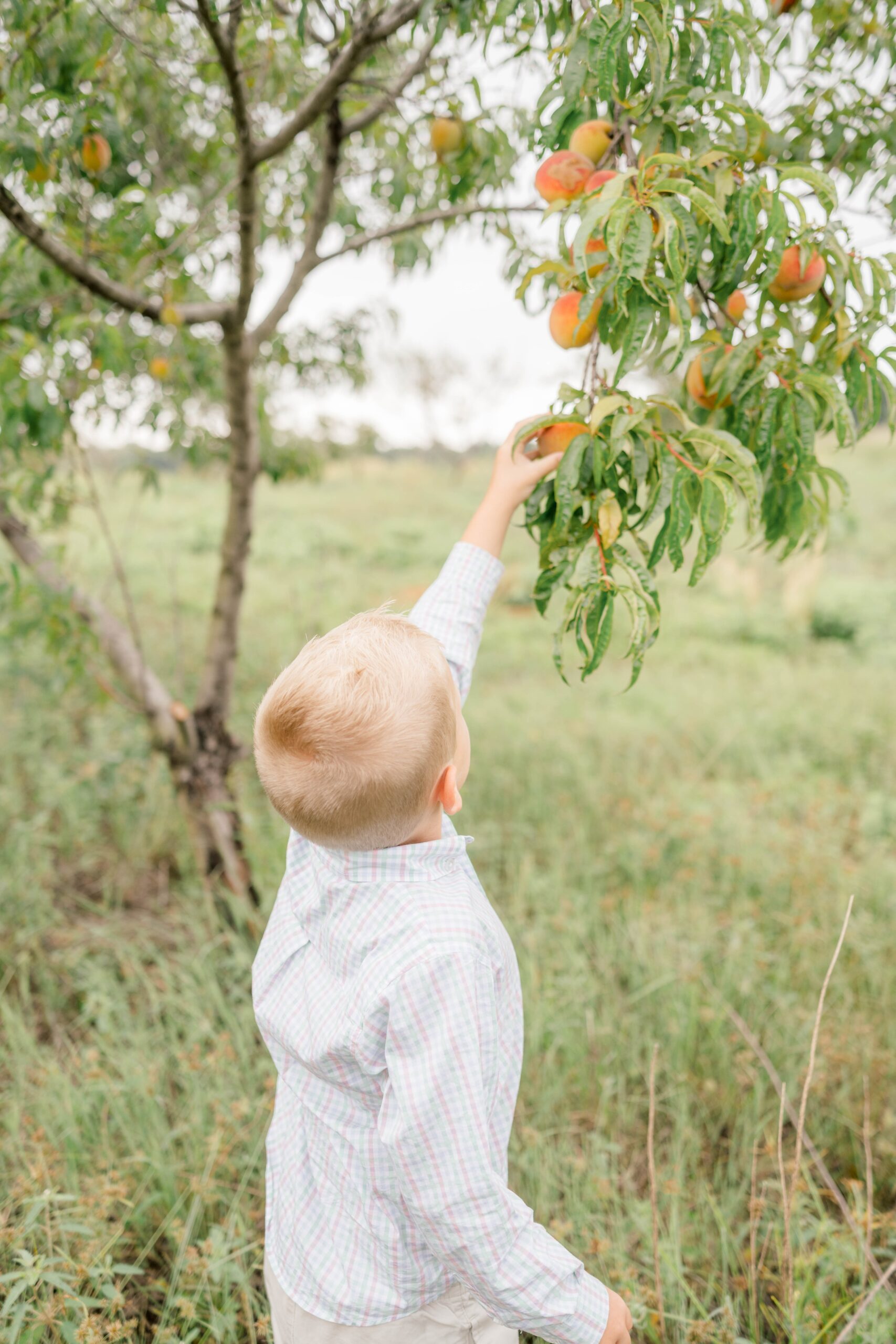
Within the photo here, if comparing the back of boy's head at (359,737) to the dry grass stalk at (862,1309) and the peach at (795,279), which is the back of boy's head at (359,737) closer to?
the peach at (795,279)

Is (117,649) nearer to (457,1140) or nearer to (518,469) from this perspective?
(518,469)

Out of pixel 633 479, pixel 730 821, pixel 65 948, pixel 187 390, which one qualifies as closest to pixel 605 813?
pixel 730 821

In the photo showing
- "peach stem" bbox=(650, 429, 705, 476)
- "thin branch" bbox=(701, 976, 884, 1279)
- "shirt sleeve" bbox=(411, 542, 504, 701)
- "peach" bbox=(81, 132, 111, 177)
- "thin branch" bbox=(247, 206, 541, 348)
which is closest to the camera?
"peach stem" bbox=(650, 429, 705, 476)

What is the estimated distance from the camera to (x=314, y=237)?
2506mm

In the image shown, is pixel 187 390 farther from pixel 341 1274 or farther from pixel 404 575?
pixel 404 575

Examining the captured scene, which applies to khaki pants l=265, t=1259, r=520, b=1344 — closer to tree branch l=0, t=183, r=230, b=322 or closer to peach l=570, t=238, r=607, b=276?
peach l=570, t=238, r=607, b=276

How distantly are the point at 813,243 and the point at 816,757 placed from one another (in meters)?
3.66

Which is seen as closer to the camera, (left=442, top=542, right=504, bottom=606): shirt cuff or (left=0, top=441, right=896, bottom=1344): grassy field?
(left=442, top=542, right=504, bottom=606): shirt cuff

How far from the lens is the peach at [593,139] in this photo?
50.9 inches

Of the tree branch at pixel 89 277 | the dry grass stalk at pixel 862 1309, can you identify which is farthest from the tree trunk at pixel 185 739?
the dry grass stalk at pixel 862 1309

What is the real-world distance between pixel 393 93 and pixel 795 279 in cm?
134

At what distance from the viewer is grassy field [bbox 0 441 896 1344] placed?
1.58 m

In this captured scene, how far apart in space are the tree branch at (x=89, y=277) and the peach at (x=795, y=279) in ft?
4.92

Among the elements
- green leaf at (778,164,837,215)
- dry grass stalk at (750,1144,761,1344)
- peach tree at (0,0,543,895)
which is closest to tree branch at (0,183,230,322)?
peach tree at (0,0,543,895)
